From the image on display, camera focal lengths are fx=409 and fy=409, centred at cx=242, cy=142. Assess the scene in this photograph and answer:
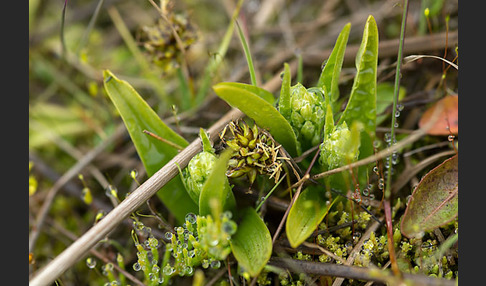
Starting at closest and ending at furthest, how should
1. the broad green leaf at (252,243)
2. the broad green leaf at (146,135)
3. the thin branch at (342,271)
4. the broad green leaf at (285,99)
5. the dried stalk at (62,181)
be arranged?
the thin branch at (342,271) < the broad green leaf at (252,243) < the broad green leaf at (285,99) < the broad green leaf at (146,135) < the dried stalk at (62,181)

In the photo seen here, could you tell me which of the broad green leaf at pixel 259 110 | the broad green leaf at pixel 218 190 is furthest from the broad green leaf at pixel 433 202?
the broad green leaf at pixel 218 190

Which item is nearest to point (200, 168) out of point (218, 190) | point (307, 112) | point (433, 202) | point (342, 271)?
point (218, 190)

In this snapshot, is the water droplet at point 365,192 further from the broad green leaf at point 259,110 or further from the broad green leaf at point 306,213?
the broad green leaf at point 259,110

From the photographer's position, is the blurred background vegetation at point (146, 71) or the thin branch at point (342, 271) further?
the blurred background vegetation at point (146, 71)

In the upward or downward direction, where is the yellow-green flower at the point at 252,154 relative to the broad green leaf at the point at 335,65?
downward

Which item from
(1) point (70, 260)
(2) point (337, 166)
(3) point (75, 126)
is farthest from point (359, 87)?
(3) point (75, 126)

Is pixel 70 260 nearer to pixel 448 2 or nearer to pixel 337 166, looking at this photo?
pixel 337 166

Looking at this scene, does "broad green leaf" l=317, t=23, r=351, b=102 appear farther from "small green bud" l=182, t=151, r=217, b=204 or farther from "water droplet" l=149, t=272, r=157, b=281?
"water droplet" l=149, t=272, r=157, b=281
